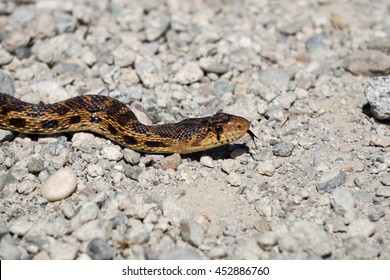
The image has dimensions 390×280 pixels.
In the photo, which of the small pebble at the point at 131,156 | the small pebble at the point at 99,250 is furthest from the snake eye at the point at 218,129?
the small pebble at the point at 99,250

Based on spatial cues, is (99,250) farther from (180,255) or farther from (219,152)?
(219,152)

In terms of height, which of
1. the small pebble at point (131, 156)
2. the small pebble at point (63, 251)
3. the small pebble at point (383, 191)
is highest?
the small pebble at point (383, 191)

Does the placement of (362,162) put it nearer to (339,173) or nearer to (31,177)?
(339,173)

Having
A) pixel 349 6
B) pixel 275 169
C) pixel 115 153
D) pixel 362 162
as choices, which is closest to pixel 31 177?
pixel 115 153

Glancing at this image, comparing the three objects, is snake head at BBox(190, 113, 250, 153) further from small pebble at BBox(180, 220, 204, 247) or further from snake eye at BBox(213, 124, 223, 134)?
small pebble at BBox(180, 220, 204, 247)

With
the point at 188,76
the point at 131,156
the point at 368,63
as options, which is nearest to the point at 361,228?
the point at 131,156

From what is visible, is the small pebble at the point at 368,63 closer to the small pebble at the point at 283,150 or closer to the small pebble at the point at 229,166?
the small pebble at the point at 283,150

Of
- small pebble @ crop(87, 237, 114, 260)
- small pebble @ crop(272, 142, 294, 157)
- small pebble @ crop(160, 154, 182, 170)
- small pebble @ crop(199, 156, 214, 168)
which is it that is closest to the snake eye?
small pebble @ crop(199, 156, 214, 168)
